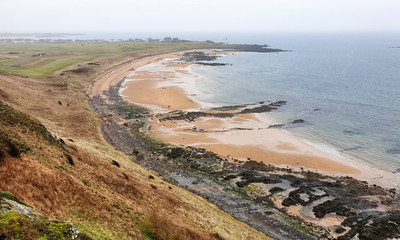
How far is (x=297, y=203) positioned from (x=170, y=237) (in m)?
19.4

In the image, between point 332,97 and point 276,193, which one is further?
point 332,97

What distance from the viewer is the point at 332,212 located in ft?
97.4

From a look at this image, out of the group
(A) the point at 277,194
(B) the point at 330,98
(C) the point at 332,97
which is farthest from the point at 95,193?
(C) the point at 332,97

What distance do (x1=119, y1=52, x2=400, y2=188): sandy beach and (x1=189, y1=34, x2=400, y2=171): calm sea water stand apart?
4.31 meters

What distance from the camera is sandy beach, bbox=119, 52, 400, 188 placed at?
40.4 metres

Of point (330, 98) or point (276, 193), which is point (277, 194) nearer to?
point (276, 193)

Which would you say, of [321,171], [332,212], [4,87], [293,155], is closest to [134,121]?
[4,87]

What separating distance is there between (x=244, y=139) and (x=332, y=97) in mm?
45673

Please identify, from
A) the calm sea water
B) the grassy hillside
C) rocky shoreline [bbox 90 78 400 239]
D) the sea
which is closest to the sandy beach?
rocky shoreline [bbox 90 78 400 239]

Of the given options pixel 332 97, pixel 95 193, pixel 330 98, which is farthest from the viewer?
pixel 332 97

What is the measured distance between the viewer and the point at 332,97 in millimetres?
82125

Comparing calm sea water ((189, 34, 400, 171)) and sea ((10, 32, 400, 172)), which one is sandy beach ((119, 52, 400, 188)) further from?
calm sea water ((189, 34, 400, 171))

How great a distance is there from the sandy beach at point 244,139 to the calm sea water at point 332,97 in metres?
4.31

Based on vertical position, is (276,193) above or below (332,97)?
below
